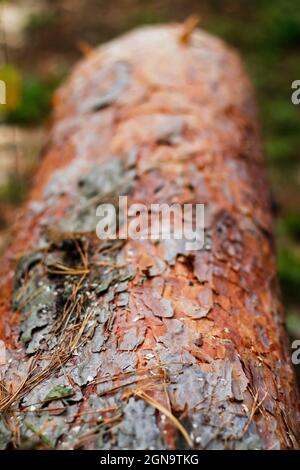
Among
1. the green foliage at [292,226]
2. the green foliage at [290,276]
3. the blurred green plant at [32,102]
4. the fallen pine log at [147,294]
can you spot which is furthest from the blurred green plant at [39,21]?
the green foliage at [290,276]

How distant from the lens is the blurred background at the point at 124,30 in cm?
425

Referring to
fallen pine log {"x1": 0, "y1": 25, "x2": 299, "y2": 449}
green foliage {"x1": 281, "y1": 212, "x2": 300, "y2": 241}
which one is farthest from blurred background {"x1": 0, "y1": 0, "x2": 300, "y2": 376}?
fallen pine log {"x1": 0, "y1": 25, "x2": 299, "y2": 449}

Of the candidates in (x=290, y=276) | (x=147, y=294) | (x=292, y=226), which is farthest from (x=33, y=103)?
(x=147, y=294)

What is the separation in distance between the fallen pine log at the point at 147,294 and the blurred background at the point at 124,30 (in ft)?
4.20

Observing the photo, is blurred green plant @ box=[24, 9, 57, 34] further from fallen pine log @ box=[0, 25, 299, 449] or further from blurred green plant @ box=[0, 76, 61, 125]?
fallen pine log @ box=[0, 25, 299, 449]

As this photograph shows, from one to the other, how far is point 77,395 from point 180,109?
1583 millimetres

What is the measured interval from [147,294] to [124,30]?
5.84 metres

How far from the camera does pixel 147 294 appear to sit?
1657mm

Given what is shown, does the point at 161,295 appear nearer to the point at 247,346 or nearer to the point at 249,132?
the point at 247,346

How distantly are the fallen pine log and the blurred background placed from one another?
128 centimetres

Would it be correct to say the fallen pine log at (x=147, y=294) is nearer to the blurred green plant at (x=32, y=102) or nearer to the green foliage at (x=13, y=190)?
the green foliage at (x=13, y=190)

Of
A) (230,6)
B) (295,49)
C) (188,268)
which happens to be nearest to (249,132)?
(188,268)

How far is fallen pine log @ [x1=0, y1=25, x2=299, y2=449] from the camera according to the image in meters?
1.32

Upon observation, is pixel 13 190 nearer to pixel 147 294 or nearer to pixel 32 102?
pixel 32 102
